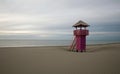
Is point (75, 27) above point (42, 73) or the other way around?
above

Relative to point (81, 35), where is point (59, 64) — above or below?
below

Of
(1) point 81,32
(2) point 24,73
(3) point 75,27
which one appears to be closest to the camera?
(2) point 24,73

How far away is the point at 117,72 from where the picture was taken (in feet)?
21.5

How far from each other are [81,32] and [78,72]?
9.29 m

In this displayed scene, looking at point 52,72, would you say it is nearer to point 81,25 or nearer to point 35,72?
point 35,72

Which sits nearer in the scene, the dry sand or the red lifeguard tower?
the dry sand

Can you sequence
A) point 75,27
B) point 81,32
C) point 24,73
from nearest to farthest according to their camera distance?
→ point 24,73 → point 81,32 → point 75,27

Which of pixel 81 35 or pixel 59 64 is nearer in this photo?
pixel 59 64

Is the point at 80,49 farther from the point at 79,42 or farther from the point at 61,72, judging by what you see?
the point at 61,72

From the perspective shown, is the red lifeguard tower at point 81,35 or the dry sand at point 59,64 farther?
the red lifeguard tower at point 81,35

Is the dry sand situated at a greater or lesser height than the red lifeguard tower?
lesser

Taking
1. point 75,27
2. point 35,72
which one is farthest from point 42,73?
point 75,27

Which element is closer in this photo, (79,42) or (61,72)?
(61,72)

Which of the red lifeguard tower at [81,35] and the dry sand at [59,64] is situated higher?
the red lifeguard tower at [81,35]
